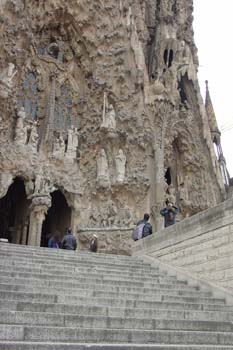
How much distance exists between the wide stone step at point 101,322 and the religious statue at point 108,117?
43.7 ft

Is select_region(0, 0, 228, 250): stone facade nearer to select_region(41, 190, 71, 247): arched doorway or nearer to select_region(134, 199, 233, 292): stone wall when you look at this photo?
select_region(41, 190, 71, 247): arched doorway

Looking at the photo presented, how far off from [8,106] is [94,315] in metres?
12.7

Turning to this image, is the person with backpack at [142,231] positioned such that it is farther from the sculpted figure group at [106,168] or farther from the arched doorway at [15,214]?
the arched doorway at [15,214]

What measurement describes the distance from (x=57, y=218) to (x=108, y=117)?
17.2 ft

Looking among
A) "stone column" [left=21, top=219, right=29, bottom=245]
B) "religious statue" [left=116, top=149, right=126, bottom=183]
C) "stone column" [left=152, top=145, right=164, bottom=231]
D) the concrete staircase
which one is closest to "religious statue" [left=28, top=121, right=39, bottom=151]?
"stone column" [left=21, top=219, right=29, bottom=245]

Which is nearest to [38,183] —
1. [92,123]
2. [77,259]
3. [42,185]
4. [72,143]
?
[42,185]

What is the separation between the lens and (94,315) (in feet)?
16.2

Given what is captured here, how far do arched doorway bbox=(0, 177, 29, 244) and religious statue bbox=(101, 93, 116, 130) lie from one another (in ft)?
14.5

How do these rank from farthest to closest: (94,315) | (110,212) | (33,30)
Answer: (33,30), (110,212), (94,315)

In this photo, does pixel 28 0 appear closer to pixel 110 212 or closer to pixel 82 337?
pixel 110 212

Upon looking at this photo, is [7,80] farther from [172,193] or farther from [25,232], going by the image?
[172,193]

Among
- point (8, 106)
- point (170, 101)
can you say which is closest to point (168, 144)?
point (170, 101)

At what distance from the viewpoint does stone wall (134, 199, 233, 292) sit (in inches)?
271

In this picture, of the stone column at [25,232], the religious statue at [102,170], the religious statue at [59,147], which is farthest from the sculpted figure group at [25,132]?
the stone column at [25,232]
